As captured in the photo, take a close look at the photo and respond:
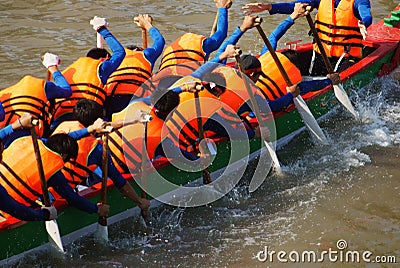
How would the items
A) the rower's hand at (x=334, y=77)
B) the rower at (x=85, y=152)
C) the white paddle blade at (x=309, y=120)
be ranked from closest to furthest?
the rower at (x=85, y=152), the white paddle blade at (x=309, y=120), the rower's hand at (x=334, y=77)

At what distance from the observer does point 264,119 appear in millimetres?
6129

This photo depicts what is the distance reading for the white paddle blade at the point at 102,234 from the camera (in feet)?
17.0

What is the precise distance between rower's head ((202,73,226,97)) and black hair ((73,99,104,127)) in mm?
985

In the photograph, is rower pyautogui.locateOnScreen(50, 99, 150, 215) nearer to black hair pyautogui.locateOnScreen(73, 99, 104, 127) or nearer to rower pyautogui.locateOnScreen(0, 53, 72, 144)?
black hair pyautogui.locateOnScreen(73, 99, 104, 127)

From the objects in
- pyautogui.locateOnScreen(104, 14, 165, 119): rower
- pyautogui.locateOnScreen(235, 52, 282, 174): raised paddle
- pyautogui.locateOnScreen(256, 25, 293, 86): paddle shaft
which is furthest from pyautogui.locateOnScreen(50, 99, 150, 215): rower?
pyautogui.locateOnScreen(256, 25, 293, 86): paddle shaft

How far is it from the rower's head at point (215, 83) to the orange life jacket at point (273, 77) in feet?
1.91

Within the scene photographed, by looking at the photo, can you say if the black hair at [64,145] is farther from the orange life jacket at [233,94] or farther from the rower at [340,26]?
→ the rower at [340,26]

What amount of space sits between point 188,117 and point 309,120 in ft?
5.15

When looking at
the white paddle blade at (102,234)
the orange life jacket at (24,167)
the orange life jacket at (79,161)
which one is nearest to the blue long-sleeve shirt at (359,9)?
the orange life jacket at (79,161)

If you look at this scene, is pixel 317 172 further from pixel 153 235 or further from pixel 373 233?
pixel 153 235

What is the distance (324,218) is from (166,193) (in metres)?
1.31

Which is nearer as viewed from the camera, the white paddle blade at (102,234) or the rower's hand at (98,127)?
the rower's hand at (98,127)

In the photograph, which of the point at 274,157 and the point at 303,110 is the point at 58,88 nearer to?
the point at 274,157

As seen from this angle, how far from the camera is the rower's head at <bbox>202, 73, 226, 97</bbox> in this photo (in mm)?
5633
